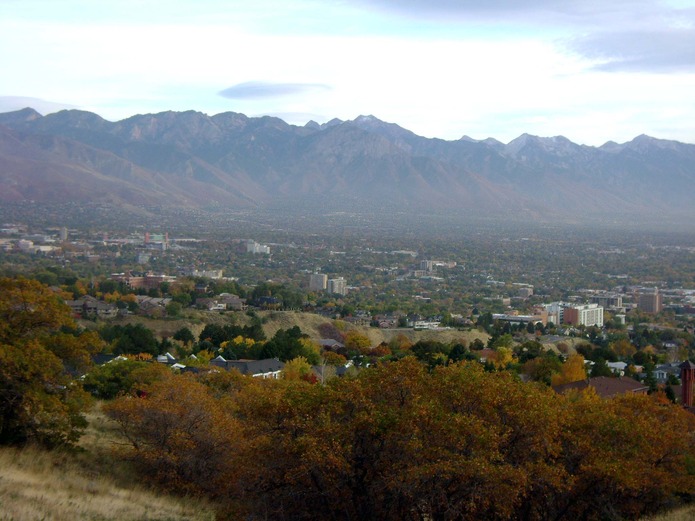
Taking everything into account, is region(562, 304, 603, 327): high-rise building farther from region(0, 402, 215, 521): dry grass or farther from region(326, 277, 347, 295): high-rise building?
region(0, 402, 215, 521): dry grass

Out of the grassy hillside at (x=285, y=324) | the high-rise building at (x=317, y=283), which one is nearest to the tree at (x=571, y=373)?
the grassy hillside at (x=285, y=324)

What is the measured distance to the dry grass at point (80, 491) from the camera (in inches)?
537

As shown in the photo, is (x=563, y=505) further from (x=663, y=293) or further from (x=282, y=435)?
(x=663, y=293)

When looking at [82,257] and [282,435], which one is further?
[82,257]

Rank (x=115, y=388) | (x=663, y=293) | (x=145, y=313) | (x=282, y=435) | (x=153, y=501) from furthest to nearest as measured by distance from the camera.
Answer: (x=663, y=293), (x=145, y=313), (x=115, y=388), (x=153, y=501), (x=282, y=435)

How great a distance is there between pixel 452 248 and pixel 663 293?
2019 inches

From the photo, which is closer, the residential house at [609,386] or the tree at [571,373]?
the residential house at [609,386]

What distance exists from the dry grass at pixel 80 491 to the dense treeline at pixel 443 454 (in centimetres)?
125

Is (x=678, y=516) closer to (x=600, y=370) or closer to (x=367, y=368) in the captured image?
(x=367, y=368)

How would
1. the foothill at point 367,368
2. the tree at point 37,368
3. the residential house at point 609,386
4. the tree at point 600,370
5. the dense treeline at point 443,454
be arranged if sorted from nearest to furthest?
the dense treeline at point 443,454 < the foothill at point 367,368 < the tree at point 37,368 < the residential house at point 609,386 < the tree at point 600,370

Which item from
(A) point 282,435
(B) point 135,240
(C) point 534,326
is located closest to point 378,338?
(C) point 534,326

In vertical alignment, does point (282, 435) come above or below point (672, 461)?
above

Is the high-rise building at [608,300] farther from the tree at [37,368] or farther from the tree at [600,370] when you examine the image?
the tree at [37,368]

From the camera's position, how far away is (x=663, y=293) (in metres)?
98.8
